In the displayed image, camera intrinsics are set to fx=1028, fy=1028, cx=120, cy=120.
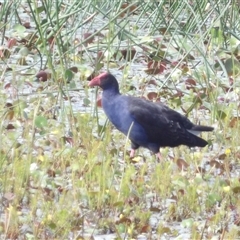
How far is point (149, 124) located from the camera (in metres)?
6.05

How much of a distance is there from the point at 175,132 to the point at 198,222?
1404 mm

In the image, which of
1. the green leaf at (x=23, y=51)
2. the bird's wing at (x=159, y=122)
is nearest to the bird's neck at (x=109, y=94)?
the bird's wing at (x=159, y=122)

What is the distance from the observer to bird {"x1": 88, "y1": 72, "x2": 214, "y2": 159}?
5996mm

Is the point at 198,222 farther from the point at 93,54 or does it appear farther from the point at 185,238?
the point at 93,54

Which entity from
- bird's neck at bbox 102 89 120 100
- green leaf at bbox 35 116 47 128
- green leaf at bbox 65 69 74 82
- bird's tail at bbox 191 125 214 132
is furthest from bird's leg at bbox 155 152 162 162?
green leaf at bbox 65 69 74 82

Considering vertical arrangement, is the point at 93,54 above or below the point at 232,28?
below

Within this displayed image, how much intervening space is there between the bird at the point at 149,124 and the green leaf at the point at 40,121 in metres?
0.44

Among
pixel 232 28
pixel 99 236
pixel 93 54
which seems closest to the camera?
pixel 99 236

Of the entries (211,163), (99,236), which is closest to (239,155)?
(211,163)

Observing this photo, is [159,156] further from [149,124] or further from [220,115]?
[220,115]

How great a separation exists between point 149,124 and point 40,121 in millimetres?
685

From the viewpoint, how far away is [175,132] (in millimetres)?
6020

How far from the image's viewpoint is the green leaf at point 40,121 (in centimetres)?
574

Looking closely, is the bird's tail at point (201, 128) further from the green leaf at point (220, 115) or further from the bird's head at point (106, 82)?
the bird's head at point (106, 82)
